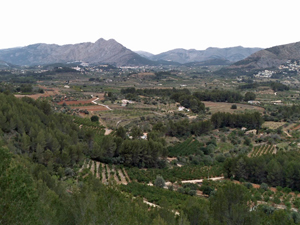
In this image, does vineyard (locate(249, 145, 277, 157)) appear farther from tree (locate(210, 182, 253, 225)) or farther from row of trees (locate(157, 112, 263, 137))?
tree (locate(210, 182, 253, 225))

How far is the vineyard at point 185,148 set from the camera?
39.8 meters

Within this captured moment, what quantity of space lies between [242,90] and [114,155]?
92709 millimetres

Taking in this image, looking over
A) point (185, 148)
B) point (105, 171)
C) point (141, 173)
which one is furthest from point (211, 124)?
point (105, 171)

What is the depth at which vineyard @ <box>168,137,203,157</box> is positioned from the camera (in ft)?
131

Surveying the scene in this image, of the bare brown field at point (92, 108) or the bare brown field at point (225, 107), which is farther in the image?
the bare brown field at point (225, 107)

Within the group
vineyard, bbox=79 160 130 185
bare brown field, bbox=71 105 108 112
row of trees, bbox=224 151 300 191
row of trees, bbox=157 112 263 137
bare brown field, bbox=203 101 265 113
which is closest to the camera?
vineyard, bbox=79 160 130 185

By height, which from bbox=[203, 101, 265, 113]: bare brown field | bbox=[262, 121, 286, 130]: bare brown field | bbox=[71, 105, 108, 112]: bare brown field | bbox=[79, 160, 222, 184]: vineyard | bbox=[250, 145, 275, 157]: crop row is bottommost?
bbox=[203, 101, 265, 113]: bare brown field

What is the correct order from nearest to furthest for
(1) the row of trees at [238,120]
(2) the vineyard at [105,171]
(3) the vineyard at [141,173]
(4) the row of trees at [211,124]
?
(2) the vineyard at [105,171] → (3) the vineyard at [141,173] → (4) the row of trees at [211,124] → (1) the row of trees at [238,120]

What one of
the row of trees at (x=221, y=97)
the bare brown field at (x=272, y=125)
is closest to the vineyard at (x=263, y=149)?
the bare brown field at (x=272, y=125)

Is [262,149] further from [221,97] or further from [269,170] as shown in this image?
[221,97]

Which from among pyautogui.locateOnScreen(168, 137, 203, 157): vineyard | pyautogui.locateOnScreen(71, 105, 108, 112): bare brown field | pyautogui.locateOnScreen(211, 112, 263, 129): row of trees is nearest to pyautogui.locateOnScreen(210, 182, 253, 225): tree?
pyautogui.locateOnScreen(168, 137, 203, 157): vineyard

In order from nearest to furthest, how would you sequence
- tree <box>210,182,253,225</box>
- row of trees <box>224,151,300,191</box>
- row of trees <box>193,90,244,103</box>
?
tree <box>210,182,253,225</box> < row of trees <box>224,151,300,191</box> < row of trees <box>193,90,244,103</box>

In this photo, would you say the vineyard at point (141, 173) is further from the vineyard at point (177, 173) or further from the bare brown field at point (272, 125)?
the bare brown field at point (272, 125)

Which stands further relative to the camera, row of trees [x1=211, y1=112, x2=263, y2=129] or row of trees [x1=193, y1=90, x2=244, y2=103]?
row of trees [x1=193, y1=90, x2=244, y2=103]
